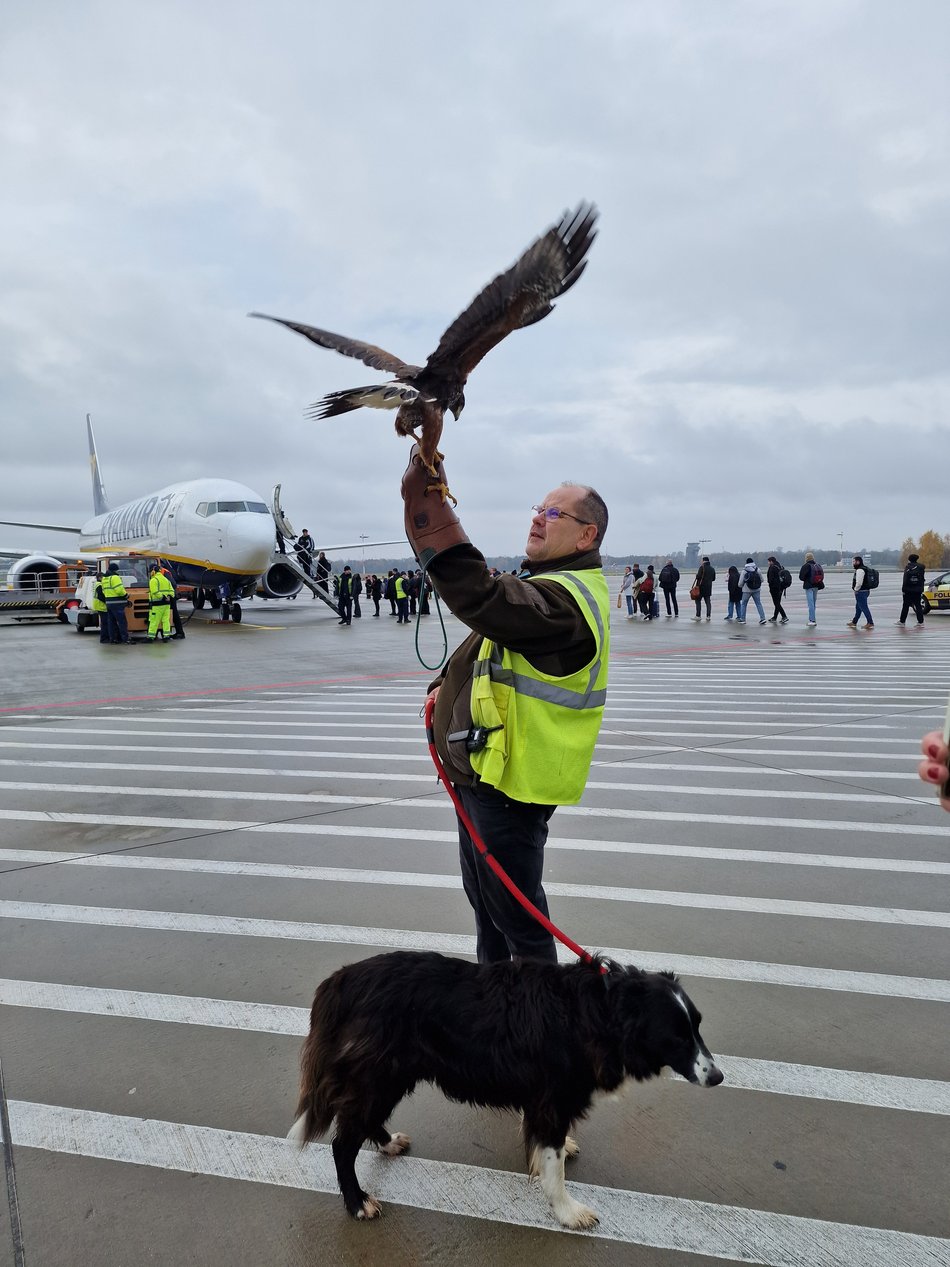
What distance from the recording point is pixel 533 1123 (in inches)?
88.7

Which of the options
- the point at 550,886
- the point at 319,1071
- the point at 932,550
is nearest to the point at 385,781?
the point at 550,886

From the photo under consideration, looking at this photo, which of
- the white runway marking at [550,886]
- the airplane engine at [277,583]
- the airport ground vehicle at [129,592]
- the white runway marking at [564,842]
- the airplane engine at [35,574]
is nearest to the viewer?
the white runway marking at [550,886]

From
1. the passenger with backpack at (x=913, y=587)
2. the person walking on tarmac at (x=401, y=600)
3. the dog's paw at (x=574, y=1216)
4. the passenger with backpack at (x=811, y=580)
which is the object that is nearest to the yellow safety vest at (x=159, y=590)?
the person walking on tarmac at (x=401, y=600)

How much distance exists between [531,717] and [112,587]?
18704 mm

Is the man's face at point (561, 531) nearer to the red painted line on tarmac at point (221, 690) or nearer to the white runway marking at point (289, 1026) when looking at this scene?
the white runway marking at point (289, 1026)

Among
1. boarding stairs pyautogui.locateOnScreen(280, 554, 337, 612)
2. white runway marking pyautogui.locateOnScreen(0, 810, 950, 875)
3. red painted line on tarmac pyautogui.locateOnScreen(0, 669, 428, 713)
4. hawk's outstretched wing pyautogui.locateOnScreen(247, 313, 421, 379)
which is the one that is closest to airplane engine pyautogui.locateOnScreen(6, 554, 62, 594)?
boarding stairs pyautogui.locateOnScreen(280, 554, 337, 612)

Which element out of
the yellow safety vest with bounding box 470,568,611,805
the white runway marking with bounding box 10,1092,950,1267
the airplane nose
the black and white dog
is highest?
the airplane nose

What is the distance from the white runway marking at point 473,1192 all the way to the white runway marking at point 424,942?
49.3 inches

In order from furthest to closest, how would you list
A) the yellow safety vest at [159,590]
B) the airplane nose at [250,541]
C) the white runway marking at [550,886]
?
the airplane nose at [250,541] → the yellow safety vest at [159,590] → the white runway marking at [550,886]

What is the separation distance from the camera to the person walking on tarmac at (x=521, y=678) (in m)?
2.33

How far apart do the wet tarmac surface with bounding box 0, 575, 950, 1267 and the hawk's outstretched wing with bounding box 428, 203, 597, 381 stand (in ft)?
8.06

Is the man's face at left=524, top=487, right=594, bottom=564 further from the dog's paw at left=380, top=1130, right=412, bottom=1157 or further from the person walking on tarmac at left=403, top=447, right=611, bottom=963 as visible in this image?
the dog's paw at left=380, top=1130, right=412, bottom=1157

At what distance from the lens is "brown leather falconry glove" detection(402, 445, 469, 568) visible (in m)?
2.33

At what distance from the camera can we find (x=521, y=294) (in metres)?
2.16
